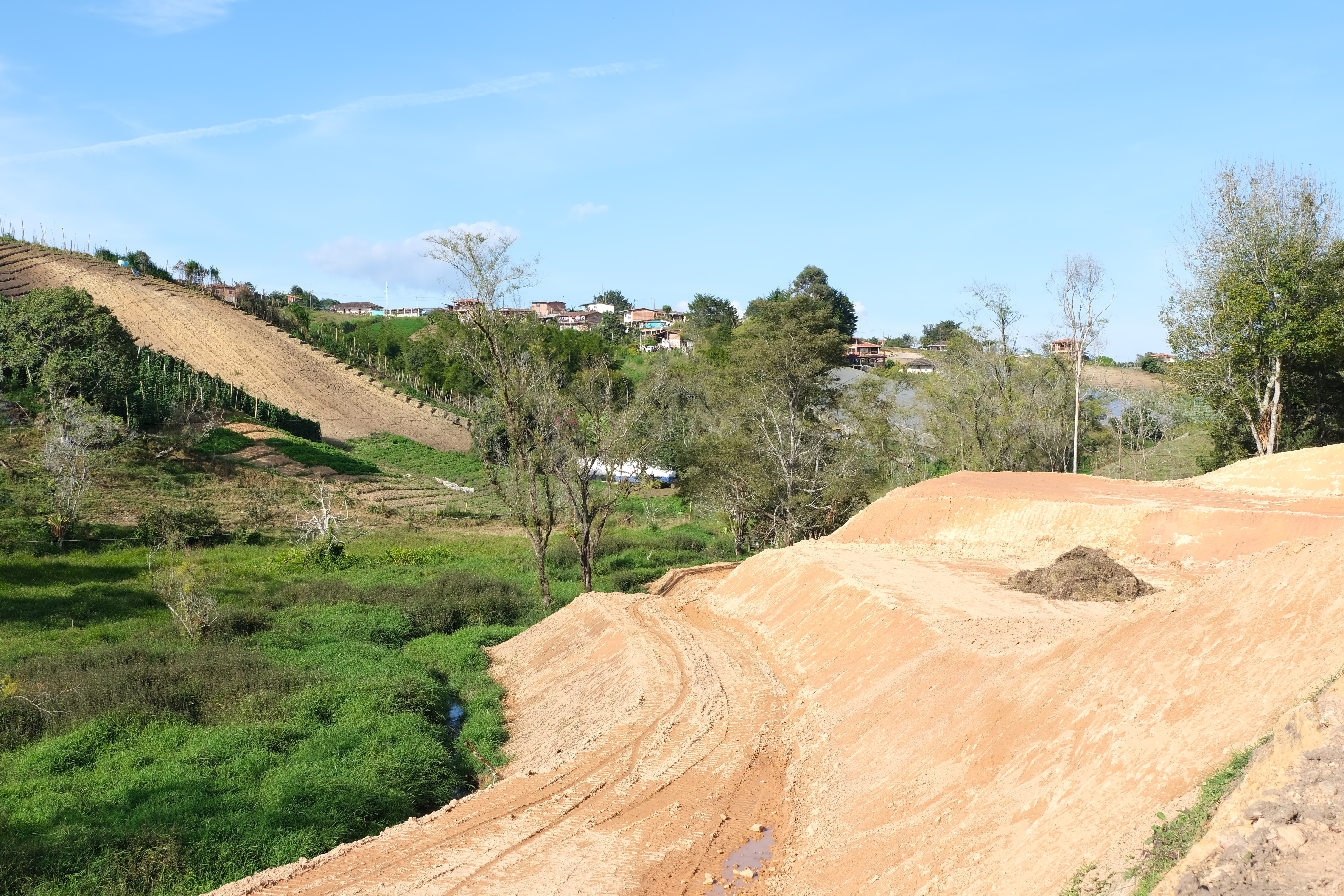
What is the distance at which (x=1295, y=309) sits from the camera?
30.3 meters

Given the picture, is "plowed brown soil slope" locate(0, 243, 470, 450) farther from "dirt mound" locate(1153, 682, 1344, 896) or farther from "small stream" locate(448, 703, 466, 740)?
"dirt mound" locate(1153, 682, 1344, 896)

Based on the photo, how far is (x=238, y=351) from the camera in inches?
3051

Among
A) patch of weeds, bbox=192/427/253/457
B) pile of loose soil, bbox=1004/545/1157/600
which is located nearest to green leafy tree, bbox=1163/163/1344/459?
pile of loose soil, bbox=1004/545/1157/600

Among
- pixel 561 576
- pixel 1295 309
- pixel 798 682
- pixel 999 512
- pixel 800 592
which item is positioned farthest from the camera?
pixel 561 576

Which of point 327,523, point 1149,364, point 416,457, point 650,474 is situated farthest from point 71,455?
point 1149,364

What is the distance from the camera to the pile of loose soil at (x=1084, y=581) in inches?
750

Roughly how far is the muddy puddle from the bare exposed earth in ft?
0.21

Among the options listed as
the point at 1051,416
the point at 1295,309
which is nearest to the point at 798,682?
the point at 1295,309

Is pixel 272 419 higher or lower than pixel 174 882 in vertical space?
higher

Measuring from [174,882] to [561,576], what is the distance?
22.6 meters

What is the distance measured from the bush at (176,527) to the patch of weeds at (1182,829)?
3327cm

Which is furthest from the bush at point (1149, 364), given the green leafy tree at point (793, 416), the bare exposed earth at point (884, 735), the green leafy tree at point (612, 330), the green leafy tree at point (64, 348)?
the green leafy tree at point (64, 348)

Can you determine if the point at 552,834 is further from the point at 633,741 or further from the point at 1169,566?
the point at 1169,566

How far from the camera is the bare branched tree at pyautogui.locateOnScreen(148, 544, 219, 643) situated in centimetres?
2097
